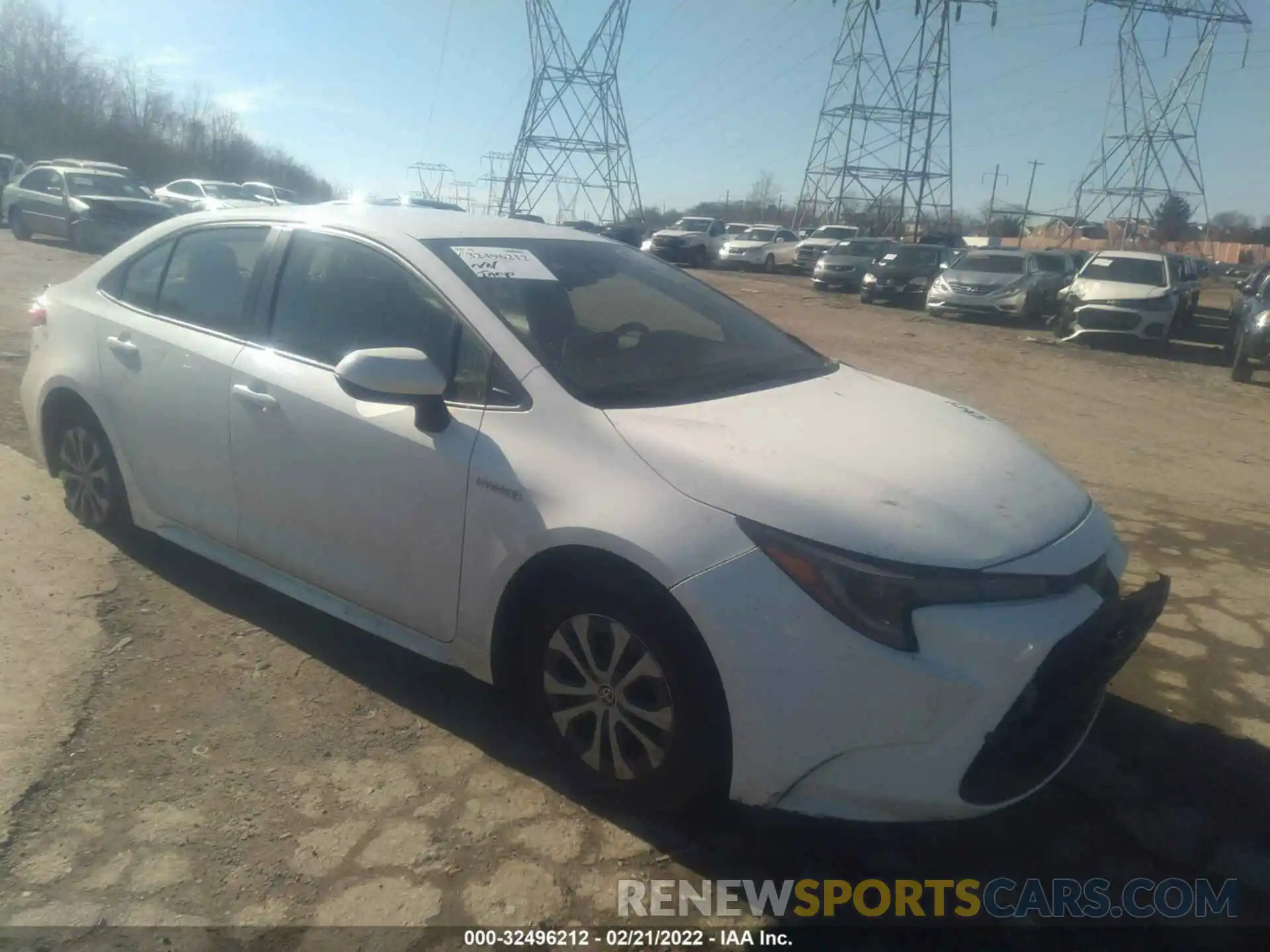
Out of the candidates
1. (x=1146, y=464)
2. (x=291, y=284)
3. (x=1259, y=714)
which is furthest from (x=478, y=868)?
(x=1146, y=464)

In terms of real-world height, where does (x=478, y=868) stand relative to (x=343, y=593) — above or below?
below

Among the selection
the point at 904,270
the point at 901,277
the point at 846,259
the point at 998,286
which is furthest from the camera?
the point at 846,259

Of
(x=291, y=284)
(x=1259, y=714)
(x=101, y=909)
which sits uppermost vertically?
(x=291, y=284)

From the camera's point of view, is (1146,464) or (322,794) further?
(1146,464)

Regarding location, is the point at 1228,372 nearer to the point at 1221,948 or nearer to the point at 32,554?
the point at 1221,948

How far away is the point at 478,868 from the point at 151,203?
20.5 metres

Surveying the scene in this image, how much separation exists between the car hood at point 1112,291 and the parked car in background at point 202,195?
65.0 feet

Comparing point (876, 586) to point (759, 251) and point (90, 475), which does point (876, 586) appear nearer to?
point (90, 475)

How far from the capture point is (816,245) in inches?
1284

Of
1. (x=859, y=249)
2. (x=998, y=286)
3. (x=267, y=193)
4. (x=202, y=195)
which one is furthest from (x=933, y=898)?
(x=267, y=193)

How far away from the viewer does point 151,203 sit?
19422 millimetres

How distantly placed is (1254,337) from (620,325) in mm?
12008

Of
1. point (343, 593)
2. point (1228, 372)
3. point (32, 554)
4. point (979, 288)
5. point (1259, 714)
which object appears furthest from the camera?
point (979, 288)

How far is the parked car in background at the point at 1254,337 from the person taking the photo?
480 inches
